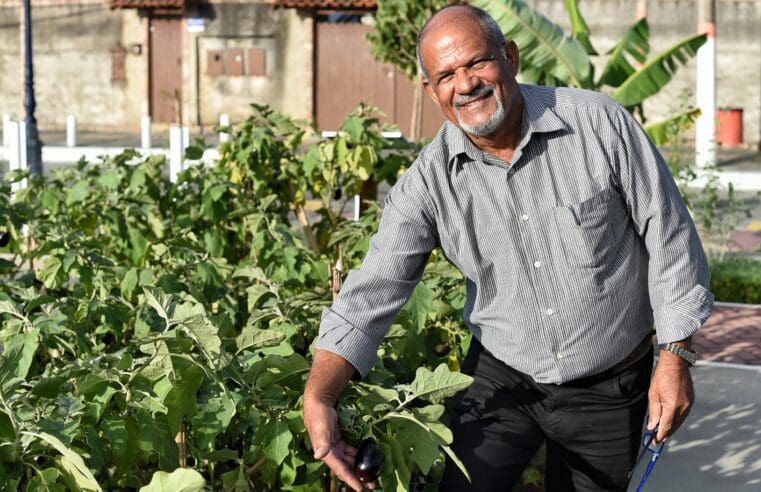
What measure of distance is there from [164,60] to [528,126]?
34.1 m

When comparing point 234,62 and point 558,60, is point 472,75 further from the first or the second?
point 234,62

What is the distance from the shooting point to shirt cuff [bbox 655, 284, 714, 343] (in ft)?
10.3

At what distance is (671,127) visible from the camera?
36.5 feet

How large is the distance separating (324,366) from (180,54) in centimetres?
3393

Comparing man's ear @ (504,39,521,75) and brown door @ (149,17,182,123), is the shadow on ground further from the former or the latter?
brown door @ (149,17,182,123)

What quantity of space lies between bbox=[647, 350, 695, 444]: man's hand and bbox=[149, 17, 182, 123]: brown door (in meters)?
33.6

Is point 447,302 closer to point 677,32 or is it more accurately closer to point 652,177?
point 652,177

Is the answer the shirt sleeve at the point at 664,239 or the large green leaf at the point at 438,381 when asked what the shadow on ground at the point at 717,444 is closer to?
the shirt sleeve at the point at 664,239

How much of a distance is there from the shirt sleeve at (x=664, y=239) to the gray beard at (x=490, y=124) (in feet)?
1.00

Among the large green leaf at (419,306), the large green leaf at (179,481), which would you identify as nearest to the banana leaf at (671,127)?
the large green leaf at (419,306)

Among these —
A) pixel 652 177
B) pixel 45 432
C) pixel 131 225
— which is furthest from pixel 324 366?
pixel 131 225

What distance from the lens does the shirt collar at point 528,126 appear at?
128 inches

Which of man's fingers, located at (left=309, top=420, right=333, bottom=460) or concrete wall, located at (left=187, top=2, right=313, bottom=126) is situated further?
concrete wall, located at (left=187, top=2, right=313, bottom=126)

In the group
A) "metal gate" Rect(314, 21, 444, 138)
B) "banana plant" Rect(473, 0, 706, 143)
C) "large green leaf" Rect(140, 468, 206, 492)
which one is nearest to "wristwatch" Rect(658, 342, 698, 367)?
"large green leaf" Rect(140, 468, 206, 492)
